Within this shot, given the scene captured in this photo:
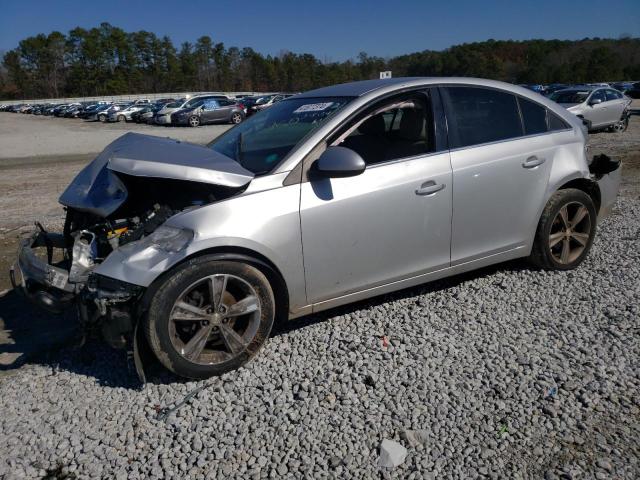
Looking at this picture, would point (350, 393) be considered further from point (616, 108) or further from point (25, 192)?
point (616, 108)

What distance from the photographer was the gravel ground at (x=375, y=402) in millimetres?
2490

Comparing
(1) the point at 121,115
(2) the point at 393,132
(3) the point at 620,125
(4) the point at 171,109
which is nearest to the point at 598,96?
(3) the point at 620,125

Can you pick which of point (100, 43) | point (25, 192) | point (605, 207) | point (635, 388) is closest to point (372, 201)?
point (635, 388)

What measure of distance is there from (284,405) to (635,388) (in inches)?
77.3

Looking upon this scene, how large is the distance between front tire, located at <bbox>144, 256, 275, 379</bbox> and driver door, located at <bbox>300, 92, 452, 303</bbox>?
40cm

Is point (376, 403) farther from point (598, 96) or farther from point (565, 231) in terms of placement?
point (598, 96)

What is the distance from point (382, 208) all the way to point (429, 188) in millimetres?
409

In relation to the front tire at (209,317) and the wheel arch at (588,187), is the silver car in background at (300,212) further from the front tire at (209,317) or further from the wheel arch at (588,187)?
the wheel arch at (588,187)

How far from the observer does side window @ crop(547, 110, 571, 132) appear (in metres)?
Answer: 4.41

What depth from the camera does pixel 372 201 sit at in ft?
11.3

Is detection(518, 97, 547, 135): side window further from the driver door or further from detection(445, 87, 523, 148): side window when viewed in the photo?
the driver door

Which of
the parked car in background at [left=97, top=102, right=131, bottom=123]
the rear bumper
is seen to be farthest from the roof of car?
the parked car in background at [left=97, top=102, right=131, bottom=123]

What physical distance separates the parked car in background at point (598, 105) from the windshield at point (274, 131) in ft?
48.3

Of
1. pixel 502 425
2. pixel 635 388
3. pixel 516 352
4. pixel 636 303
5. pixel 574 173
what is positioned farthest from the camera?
pixel 574 173
